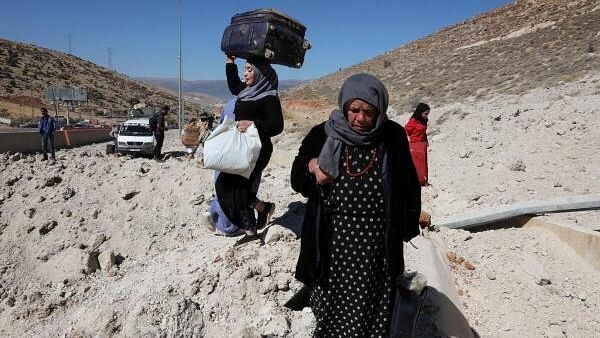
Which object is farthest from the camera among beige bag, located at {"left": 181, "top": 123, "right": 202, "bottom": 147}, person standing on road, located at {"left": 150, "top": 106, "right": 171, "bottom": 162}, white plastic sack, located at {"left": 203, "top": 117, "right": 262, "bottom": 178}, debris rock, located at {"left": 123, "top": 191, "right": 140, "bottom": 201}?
person standing on road, located at {"left": 150, "top": 106, "right": 171, "bottom": 162}

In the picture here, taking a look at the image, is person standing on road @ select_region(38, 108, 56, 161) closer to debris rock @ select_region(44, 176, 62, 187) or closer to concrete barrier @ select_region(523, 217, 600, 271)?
debris rock @ select_region(44, 176, 62, 187)

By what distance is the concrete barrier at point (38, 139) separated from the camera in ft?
49.6

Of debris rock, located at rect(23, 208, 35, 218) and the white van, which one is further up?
the white van

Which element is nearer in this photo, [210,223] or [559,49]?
[210,223]

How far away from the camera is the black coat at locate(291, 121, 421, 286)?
2113mm

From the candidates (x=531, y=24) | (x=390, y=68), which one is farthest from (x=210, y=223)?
(x=390, y=68)

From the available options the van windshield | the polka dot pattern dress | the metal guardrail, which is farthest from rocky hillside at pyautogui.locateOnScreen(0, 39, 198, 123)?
the polka dot pattern dress

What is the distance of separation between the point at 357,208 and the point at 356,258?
0.25 metres

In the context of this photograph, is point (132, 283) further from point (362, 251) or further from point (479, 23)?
point (479, 23)

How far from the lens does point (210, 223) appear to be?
12.8 feet

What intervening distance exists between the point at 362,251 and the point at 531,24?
3255 cm

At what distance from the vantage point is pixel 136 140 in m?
14.8

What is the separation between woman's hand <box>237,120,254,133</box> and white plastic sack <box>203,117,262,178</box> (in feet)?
0.07

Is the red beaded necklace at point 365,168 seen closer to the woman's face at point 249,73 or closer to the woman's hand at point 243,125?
the woman's hand at point 243,125
